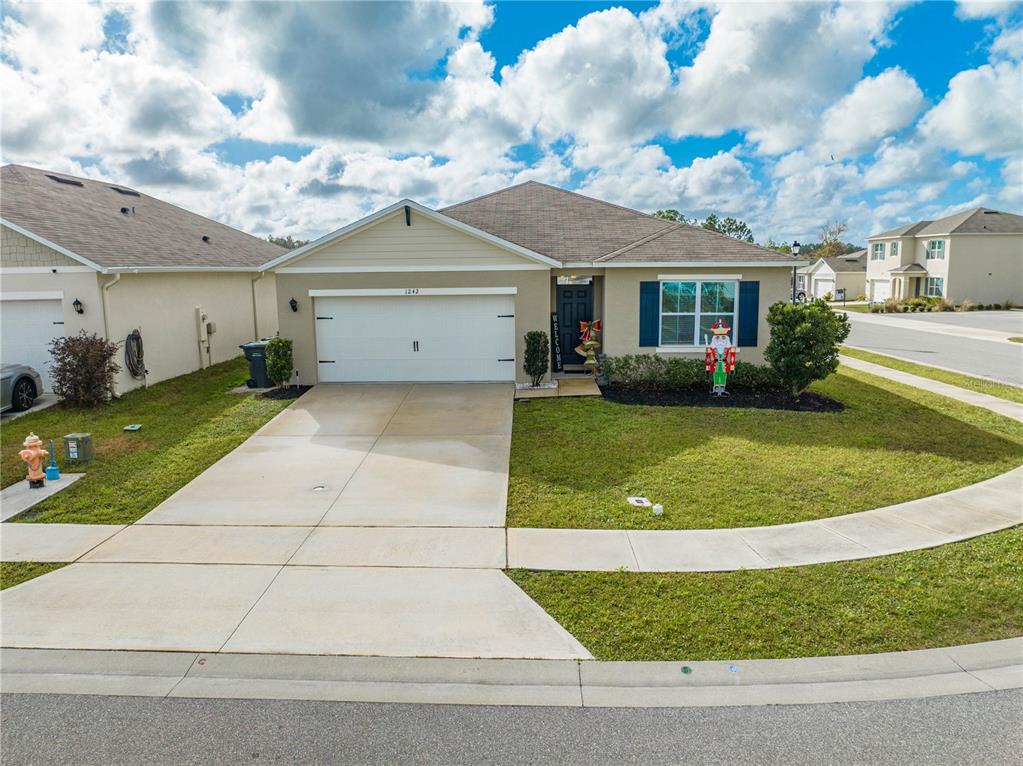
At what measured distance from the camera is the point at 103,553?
23.8 feet

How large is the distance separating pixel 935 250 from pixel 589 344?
144 ft

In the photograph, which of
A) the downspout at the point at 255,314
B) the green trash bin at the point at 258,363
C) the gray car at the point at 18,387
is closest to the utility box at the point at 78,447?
the gray car at the point at 18,387

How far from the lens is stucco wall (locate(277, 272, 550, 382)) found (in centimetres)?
1505

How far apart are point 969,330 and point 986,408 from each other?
2021 cm

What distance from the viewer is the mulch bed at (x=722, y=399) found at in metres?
13.6

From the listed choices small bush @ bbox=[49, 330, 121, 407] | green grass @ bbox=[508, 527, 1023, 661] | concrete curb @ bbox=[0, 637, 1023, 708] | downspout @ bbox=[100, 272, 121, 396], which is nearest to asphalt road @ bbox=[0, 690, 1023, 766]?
concrete curb @ bbox=[0, 637, 1023, 708]

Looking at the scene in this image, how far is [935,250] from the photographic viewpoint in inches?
1885

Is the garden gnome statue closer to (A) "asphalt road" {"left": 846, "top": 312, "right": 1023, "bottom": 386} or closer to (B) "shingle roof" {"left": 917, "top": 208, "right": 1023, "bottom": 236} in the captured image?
(A) "asphalt road" {"left": 846, "top": 312, "right": 1023, "bottom": 386}

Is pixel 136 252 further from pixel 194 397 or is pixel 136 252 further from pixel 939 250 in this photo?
pixel 939 250

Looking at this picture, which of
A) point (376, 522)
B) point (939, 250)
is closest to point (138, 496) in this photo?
point (376, 522)

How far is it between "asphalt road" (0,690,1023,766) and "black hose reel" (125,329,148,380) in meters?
11.7

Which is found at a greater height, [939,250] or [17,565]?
[939,250]

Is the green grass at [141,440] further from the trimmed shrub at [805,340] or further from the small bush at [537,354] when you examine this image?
the trimmed shrub at [805,340]

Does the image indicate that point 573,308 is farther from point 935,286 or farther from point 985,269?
point 985,269
